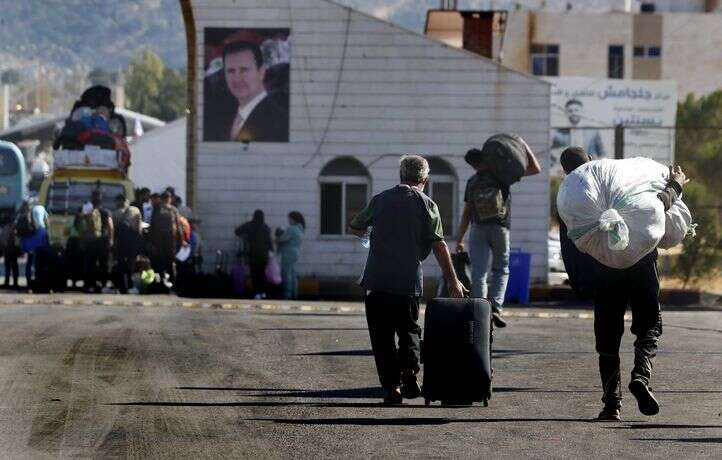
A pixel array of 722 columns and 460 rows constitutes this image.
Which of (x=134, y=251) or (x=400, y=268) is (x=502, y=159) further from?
(x=134, y=251)

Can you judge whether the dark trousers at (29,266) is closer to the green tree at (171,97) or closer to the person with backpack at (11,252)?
the person with backpack at (11,252)

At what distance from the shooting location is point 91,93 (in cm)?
3725

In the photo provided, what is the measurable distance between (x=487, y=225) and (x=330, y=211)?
54.6 ft

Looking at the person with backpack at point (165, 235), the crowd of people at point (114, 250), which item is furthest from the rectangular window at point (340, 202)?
the person with backpack at point (165, 235)

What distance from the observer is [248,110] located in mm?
31016

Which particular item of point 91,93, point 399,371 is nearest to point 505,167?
point 399,371

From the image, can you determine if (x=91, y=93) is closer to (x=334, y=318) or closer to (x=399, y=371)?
(x=334, y=318)

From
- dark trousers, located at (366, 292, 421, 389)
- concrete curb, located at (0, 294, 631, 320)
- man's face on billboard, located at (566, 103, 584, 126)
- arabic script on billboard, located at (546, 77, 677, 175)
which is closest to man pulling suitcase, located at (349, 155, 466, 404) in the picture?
dark trousers, located at (366, 292, 421, 389)

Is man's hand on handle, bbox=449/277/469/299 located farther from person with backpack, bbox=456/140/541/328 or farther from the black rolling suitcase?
person with backpack, bbox=456/140/541/328

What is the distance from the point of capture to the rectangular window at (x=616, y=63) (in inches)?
3305

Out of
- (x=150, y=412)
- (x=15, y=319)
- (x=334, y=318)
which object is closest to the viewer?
(x=150, y=412)

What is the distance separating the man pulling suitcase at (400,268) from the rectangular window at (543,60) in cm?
7146

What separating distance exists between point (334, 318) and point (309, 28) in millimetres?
12918

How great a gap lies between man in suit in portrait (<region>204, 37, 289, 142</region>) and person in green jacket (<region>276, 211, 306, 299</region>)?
3.22m
